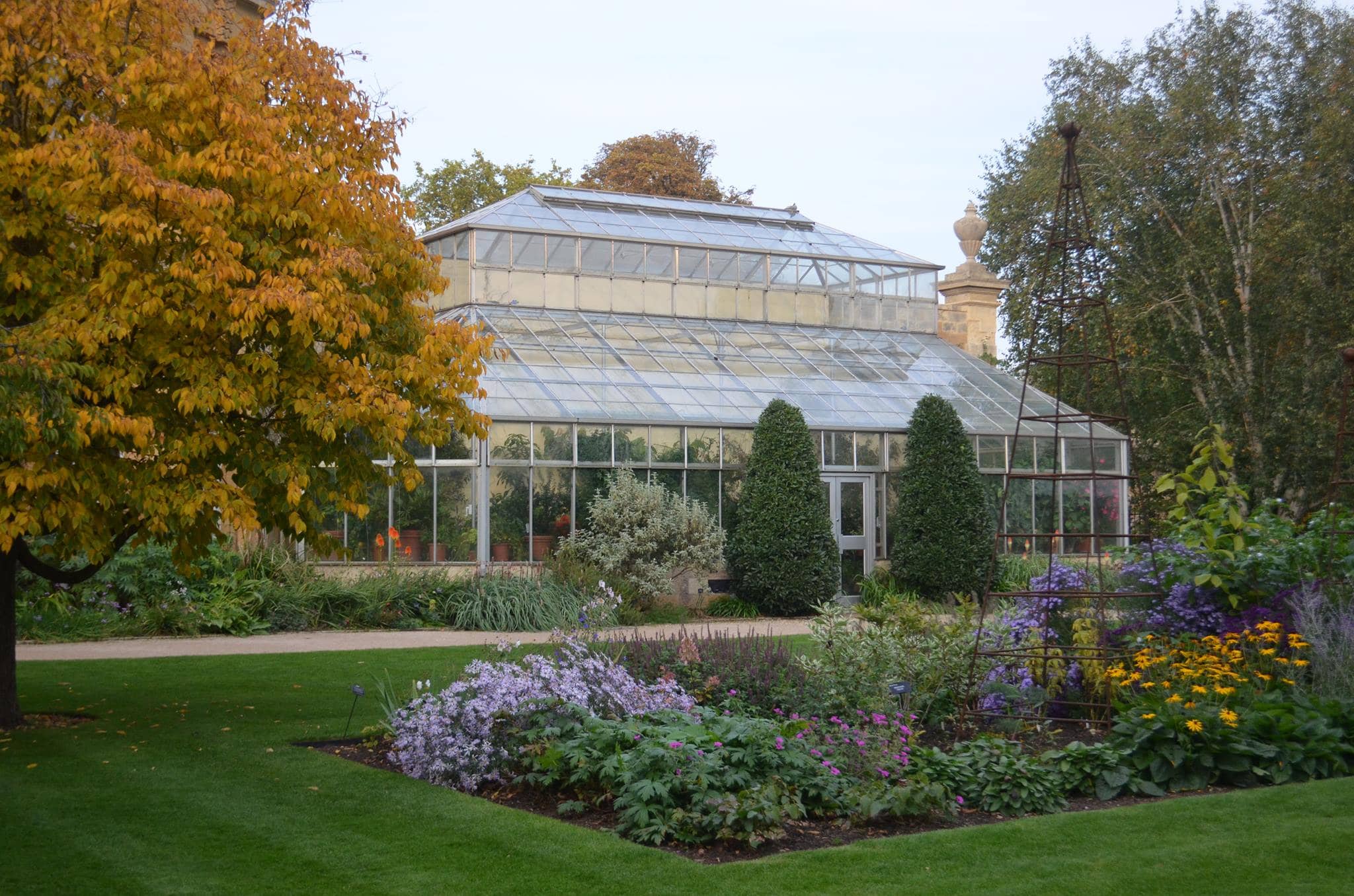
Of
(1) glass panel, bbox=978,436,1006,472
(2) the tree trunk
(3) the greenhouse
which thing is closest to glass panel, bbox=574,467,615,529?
(3) the greenhouse

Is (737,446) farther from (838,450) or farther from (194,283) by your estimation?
(194,283)

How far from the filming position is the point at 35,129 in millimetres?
8898

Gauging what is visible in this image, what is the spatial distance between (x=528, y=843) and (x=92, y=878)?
1.95 meters

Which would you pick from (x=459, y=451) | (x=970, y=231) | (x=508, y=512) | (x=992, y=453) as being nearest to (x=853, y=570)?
(x=992, y=453)

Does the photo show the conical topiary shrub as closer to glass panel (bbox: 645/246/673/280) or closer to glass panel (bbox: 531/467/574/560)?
glass panel (bbox: 531/467/574/560)

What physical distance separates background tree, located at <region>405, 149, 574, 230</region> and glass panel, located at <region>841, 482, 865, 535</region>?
18.1m

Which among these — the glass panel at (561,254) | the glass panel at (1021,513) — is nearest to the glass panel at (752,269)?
the glass panel at (561,254)

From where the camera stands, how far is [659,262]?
2452 cm

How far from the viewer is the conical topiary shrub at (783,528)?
62.8 feet

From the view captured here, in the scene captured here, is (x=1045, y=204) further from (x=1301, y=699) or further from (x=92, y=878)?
(x=92, y=878)

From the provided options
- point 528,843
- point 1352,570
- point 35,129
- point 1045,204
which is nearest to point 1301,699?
point 1352,570

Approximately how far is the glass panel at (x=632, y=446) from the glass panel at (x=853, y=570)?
388 centimetres

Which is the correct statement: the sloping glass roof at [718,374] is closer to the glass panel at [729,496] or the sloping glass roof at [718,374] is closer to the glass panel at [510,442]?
the glass panel at [510,442]

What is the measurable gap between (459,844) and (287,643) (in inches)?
373
